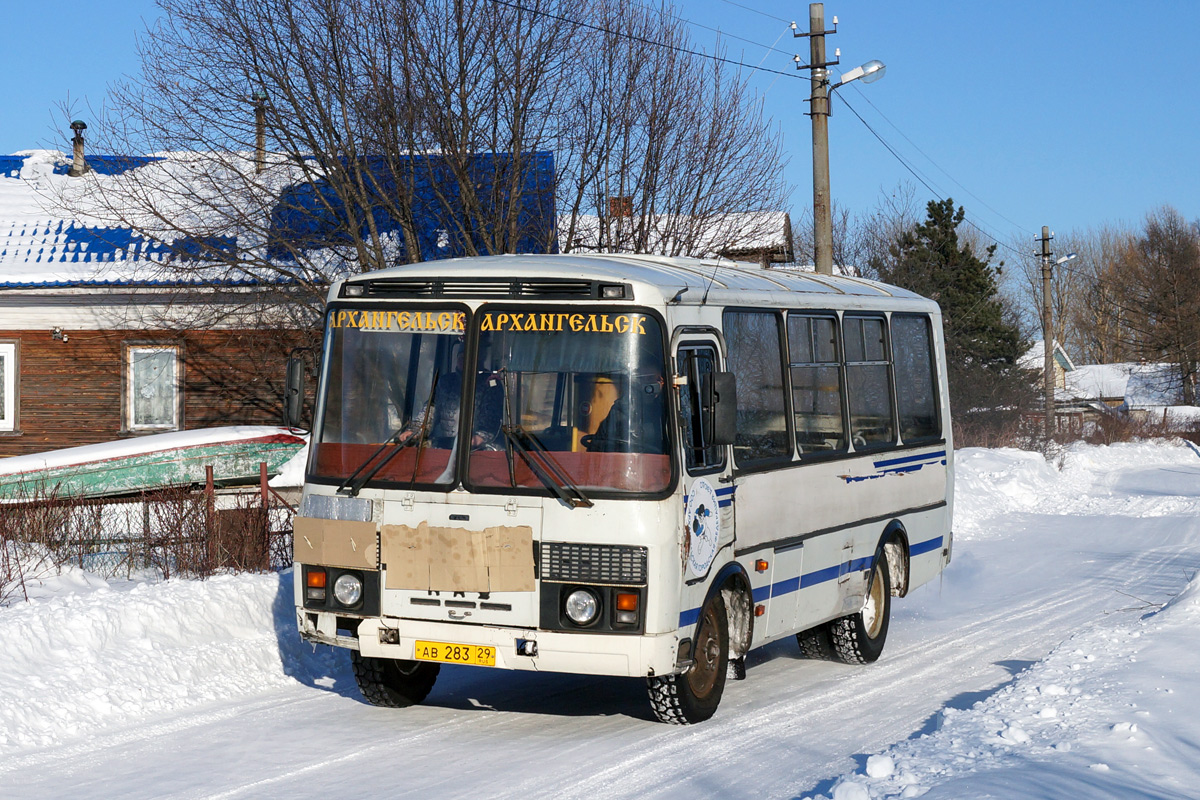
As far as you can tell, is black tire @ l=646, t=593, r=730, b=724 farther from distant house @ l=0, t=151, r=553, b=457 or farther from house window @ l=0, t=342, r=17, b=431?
house window @ l=0, t=342, r=17, b=431

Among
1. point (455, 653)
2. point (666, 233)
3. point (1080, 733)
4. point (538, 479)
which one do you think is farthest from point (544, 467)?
point (666, 233)

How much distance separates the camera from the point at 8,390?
76.1ft

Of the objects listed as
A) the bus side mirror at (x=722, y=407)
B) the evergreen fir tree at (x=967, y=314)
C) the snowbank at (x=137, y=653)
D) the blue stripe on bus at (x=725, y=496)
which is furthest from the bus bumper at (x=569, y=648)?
the evergreen fir tree at (x=967, y=314)

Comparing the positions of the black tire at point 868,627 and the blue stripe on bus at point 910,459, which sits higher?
the blue stripe on bus at point 910,459

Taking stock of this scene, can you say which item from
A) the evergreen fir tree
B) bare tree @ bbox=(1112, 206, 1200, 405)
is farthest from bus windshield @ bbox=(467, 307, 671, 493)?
bare tree @ bbox=(1112, 206, 1200, 405)

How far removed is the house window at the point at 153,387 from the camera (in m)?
23.2

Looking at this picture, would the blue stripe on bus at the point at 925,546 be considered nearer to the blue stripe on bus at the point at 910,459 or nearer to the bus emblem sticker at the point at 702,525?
the blue stripe on bus at the point at 910,459

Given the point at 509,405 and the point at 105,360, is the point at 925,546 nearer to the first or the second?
the point at 509,405

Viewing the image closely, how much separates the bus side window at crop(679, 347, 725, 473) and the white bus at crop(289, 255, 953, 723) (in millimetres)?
18

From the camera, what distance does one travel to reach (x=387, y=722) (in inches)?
333

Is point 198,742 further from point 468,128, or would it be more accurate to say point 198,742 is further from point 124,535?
point 468,128

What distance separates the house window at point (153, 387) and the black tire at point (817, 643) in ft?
49.0

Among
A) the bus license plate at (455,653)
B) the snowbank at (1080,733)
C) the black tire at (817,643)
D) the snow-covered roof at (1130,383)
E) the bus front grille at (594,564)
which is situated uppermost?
the snow-covered roof at (1130,383)

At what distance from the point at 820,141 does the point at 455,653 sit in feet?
47.9
